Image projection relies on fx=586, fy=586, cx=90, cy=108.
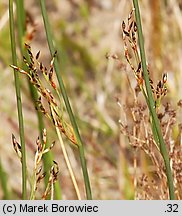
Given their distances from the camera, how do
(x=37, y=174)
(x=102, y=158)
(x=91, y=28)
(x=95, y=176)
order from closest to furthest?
1. (x=37, y=174)
2. (x=95, y=176)
3. (x=102, y=158)
4. (x=91, y=28)

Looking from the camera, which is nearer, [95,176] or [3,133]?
[95,176]

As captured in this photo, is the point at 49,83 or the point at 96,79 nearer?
the point at 49,83

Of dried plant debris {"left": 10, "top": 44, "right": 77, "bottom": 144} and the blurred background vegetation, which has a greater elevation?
the blurred background vegetation

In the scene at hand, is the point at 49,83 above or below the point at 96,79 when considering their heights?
below

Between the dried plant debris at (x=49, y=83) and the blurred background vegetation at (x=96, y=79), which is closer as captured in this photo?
the dried plant debris at (x=49, y=83)

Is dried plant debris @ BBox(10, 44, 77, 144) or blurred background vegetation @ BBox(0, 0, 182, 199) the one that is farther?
blurred background vegetation @ BBox(0, 0, 182, 199)

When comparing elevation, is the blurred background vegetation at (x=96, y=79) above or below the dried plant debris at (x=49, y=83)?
above

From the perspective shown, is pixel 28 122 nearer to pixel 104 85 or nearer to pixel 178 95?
pixel 104 85

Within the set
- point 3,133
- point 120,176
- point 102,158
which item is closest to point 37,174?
point 120,176
